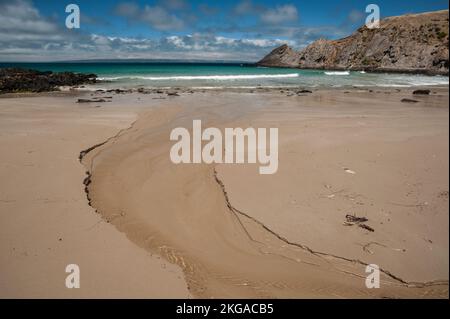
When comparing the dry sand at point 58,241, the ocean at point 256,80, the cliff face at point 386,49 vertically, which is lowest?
the dry sand at point 58,241

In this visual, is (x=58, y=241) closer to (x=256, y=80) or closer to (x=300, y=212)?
(x=300, y=212)

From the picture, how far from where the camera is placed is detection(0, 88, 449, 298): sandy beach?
3855 millimetres

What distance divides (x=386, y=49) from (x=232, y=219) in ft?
223

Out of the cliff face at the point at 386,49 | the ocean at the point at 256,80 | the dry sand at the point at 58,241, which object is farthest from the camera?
the cliff face at the point at 386,49

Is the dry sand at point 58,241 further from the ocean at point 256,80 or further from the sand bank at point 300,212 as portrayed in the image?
the ocean at point 256,80

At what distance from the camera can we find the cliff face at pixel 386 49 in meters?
51.4

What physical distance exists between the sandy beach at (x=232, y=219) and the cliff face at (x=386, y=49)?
41.5 metres

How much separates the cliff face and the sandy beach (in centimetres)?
4153

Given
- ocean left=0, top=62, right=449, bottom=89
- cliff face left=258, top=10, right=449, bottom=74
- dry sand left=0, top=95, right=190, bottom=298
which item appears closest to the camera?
dry sand left=0, top=95, right=190, bottom=298

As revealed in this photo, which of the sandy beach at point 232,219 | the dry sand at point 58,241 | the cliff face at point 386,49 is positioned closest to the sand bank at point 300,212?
the sandy beach at point 232,219

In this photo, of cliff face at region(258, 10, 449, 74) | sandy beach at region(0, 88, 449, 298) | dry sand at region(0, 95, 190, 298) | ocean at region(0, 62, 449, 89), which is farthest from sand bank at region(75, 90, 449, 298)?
cliff face at region(258, 10, 449, 74)

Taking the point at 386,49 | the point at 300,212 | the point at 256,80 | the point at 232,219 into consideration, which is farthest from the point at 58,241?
the point at 386,49

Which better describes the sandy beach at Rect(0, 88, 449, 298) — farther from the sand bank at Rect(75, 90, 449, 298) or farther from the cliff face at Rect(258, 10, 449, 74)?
the cliff face at Rect(258, 10, 449, 74)

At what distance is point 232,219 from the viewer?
5.50 meters
